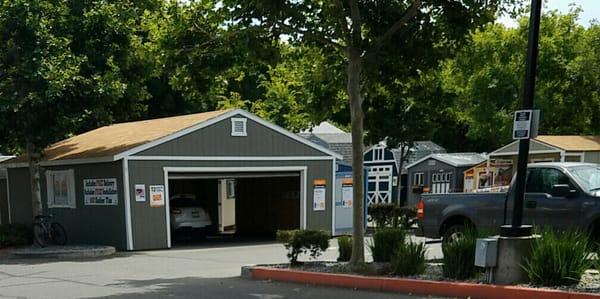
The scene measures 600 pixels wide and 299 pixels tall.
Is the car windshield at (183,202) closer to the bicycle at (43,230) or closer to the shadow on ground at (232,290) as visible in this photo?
the bicycle at (43,230)

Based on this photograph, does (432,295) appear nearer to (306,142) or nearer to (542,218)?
(542,218)

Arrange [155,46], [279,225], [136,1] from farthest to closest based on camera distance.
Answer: [136,1] < [279,225] < [155,46]

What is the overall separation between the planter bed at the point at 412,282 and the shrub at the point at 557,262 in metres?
0.14

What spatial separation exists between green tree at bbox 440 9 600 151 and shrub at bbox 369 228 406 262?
1987 centimetres

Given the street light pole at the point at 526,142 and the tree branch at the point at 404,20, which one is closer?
the street light pole at the point at 526,142

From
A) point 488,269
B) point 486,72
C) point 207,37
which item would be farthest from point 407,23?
point 486,72

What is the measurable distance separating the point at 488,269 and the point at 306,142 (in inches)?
550

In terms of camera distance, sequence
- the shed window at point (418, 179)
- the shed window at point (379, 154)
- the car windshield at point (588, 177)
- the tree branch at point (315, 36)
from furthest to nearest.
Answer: the shed window at point (379, 154), the shed window at point (418, 179), the tree branch at point (315, 36), the car windshield at point (588, 177)

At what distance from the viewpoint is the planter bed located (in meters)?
6.89

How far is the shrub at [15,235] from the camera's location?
61.3 feet

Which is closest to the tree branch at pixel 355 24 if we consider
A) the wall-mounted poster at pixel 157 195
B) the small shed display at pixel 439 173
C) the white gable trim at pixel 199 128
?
the white gable trim at pixel 199 128

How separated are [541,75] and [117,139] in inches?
781

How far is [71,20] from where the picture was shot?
17844mm

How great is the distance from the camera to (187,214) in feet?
70.4
